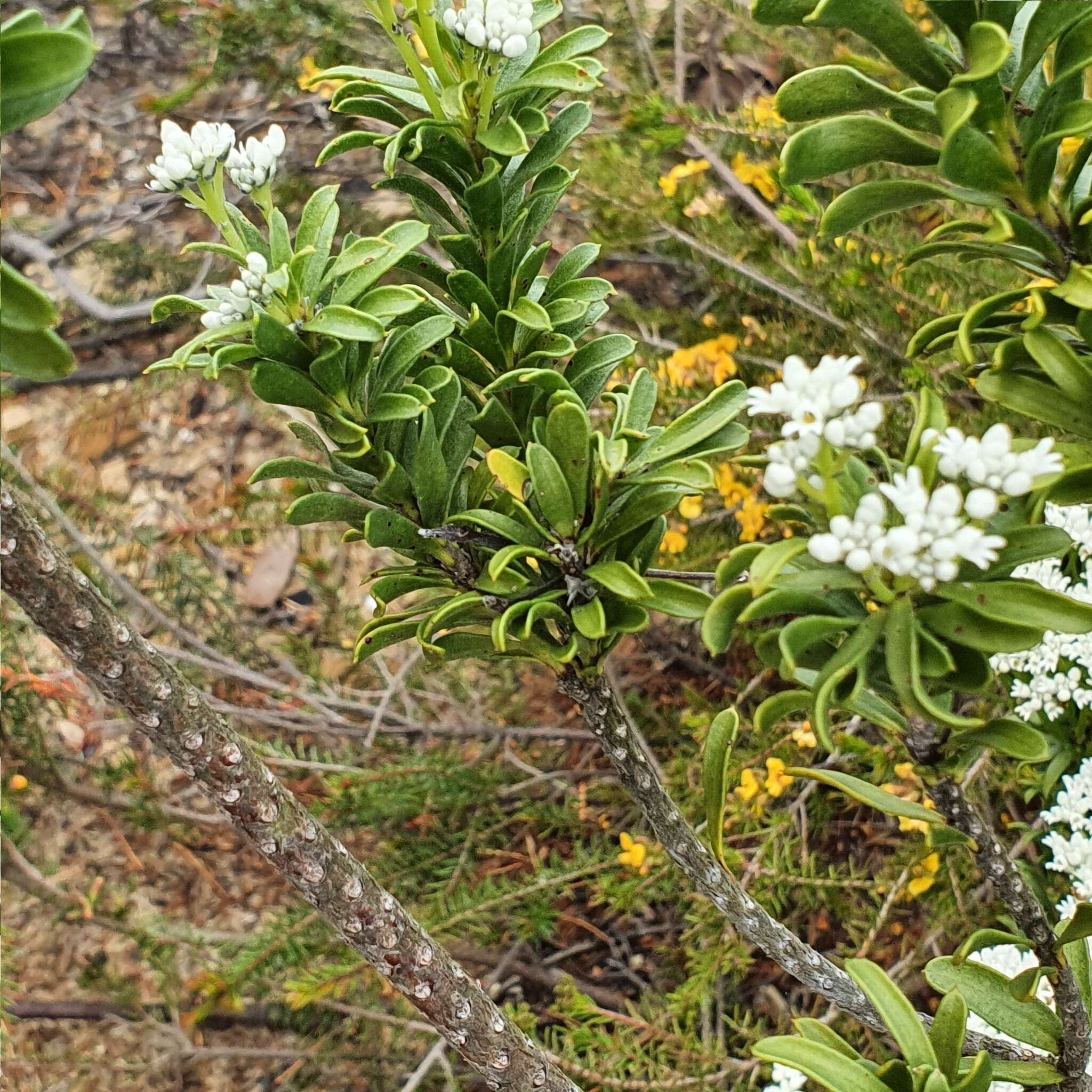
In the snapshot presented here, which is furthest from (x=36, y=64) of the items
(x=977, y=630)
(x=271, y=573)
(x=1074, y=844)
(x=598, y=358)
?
(x=271, y=573)

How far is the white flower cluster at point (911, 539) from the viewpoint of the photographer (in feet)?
1.35

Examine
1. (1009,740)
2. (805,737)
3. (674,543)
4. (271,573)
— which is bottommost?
(271,573)

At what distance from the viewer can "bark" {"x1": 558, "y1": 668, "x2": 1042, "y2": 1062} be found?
2.12 ft

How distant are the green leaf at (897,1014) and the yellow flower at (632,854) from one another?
735 mm

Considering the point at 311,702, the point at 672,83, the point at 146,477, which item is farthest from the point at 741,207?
the point at 146,477

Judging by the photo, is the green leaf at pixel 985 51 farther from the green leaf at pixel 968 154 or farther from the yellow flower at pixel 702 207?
the yellow flower at pixel 702 207

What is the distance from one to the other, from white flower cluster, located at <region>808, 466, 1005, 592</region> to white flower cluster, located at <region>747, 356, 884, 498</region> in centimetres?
2

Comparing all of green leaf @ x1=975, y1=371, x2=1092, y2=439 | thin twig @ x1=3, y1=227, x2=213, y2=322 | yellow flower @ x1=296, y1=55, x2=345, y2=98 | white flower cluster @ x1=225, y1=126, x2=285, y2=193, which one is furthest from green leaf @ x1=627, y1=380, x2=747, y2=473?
thin twig @ x1=3, y1=227, x2=213, y2=322

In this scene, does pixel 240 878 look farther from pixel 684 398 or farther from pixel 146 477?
pixel 684 398

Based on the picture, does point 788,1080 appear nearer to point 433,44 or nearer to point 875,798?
point 875,798

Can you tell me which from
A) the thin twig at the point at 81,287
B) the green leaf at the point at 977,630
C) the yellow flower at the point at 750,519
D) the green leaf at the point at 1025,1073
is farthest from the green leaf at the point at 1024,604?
the thin twig at the point at 81,287

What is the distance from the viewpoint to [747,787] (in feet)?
4.22

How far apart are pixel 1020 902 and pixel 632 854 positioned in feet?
2.50

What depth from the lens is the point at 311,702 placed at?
1666 millimetres
